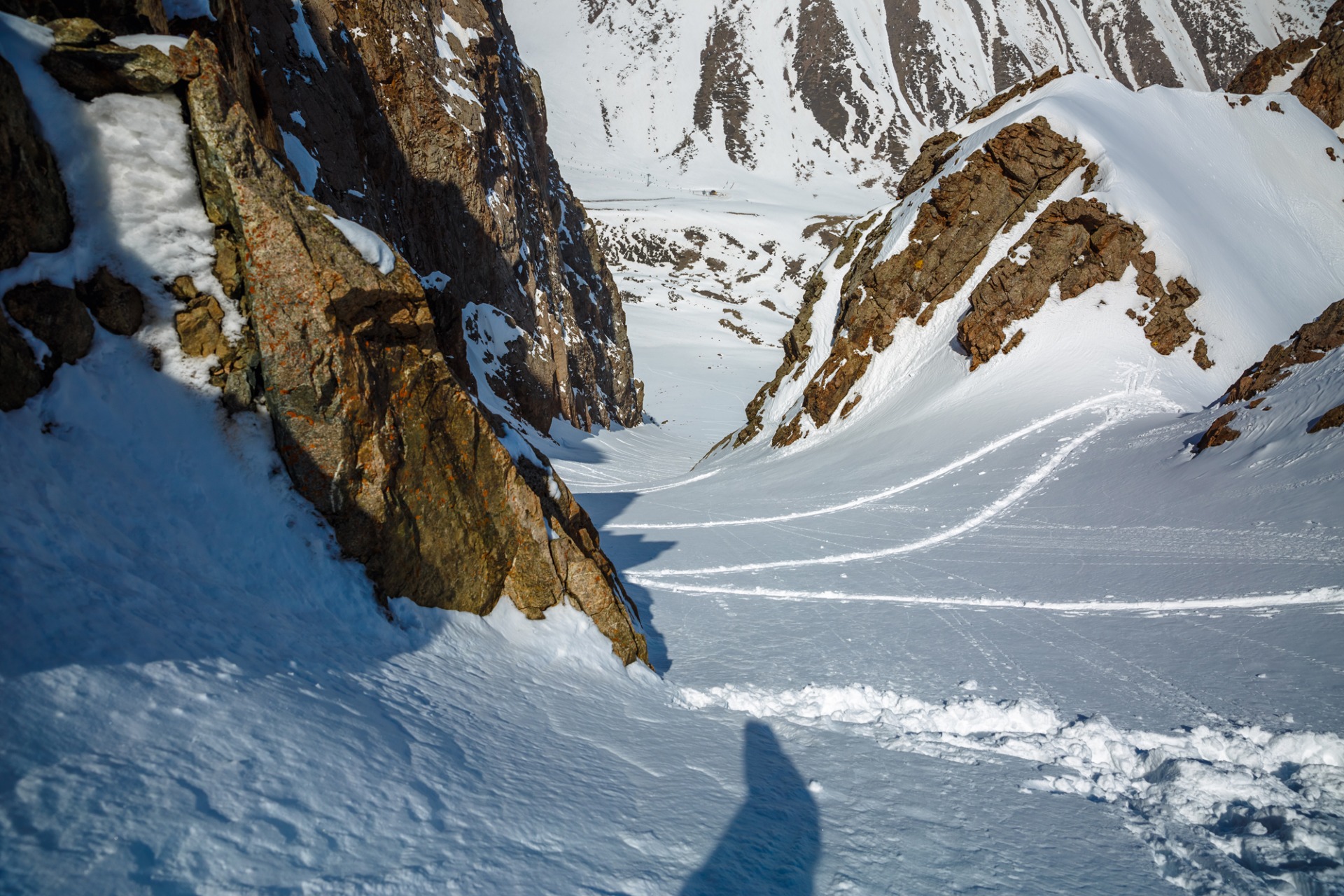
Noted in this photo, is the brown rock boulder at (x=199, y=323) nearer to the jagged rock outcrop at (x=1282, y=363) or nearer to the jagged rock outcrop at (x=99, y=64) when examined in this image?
the jagged rock outcrop at (x=99, y=64)

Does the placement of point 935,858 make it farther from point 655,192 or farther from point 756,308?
point 655,192

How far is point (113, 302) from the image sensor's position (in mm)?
A: 3543

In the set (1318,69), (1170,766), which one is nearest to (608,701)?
(1170,766)

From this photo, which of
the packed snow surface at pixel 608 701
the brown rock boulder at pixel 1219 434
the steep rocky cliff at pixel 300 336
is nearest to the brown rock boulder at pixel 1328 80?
the brown rock boulder at pixel 1219 434

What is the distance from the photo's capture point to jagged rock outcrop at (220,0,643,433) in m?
15.5

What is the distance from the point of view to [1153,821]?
3256 mm

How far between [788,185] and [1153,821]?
394 feet

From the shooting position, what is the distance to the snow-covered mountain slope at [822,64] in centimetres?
12262

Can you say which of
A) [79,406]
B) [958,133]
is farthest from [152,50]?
[958,133]

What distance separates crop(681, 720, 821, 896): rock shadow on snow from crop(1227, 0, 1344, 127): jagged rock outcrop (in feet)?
118

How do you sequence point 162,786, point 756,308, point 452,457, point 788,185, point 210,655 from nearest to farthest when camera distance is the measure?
point 162,786 < point 210,655 < point 452,457 < point 756,308 < point 788,185

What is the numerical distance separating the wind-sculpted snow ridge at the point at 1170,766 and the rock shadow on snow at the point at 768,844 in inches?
34.9

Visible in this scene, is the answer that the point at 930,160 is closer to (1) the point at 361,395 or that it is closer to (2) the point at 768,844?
(1) the point at 361,395

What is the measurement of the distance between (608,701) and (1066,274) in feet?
59.4
